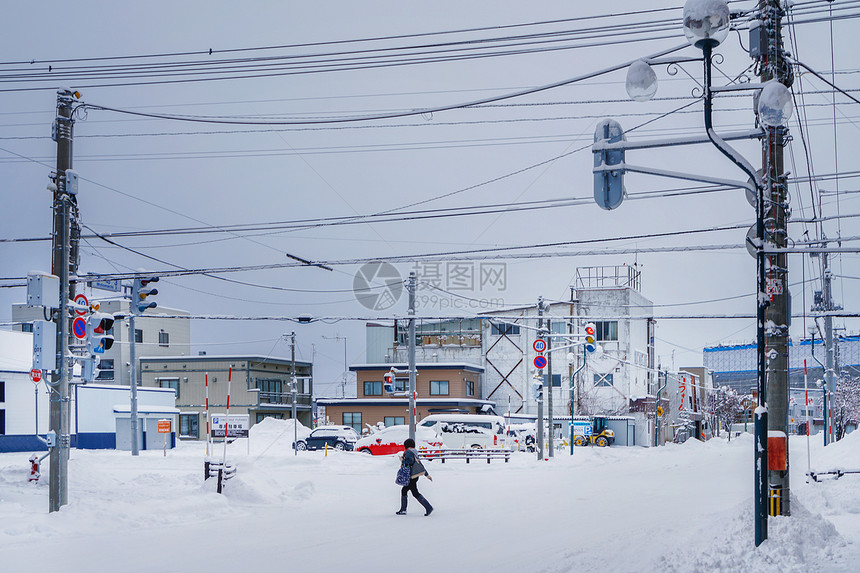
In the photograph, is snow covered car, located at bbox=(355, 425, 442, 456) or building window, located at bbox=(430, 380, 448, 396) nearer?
snow covered car, located at bbox=(355, 425, 442, 456)

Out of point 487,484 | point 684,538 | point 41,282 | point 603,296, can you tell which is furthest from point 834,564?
point 603,296

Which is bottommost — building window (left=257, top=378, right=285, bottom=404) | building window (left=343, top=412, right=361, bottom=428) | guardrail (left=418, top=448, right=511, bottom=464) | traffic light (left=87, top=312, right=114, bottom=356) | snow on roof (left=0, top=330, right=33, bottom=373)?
building window (left=343, top=412, right=361, bottom=428)

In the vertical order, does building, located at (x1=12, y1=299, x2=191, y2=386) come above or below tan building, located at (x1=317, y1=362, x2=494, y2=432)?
above

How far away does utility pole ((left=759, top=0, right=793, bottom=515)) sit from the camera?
12.5 meters

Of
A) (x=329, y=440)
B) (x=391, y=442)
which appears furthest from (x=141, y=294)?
(x=329, y=440)

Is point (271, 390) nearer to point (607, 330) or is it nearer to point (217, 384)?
point (217, 384)

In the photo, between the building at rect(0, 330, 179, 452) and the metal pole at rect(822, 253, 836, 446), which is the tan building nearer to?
the building at rect(0, 330, 179, 452)

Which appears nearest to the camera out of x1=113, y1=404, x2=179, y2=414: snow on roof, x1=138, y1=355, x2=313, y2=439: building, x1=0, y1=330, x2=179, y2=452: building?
x1=0, y1=330, x2=179, y2=452: building

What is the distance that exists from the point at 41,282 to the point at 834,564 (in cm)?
1478

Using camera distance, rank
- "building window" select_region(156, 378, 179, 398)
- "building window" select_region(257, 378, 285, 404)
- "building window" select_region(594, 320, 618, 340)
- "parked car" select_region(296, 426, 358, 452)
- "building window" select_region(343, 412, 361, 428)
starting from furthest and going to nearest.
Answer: "building window" select_region(594, 320, 618, 340) → "building window" select_region(156, 378, 179, 398) → "building window" select_region(257, 378, 285, 404) → "building window" select_region(343, 412, 361, 428) → "parked car" select_region(296, 426, 358, 452)

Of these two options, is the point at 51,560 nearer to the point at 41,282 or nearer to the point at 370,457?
the point at 41,282

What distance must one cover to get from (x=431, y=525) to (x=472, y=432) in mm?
30217

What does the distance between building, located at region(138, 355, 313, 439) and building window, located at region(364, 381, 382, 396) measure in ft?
16.1

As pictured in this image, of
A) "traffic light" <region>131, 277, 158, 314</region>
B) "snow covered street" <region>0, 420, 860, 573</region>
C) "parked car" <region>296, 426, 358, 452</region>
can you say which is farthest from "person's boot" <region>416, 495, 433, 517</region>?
"parked car" <region>296, 426, 358, 452</region>
